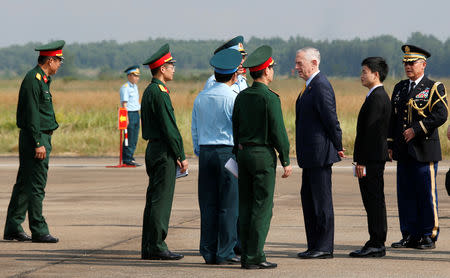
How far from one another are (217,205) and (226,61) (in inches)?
51.2

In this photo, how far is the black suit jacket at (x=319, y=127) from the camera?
830cm

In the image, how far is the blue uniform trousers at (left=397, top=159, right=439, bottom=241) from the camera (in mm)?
9172

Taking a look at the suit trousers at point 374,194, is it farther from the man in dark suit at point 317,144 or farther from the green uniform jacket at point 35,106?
the green uniform jacket at point 35,106

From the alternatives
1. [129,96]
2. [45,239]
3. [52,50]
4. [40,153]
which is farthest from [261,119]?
[129,96]

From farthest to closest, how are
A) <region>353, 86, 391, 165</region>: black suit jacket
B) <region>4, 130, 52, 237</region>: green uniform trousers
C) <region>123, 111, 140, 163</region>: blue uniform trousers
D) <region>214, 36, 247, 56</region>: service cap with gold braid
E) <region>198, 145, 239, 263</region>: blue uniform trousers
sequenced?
<region>123, 111, 140, 163</region>: blue uniform trousers, <region>214, 36, 247, 56</region>: service cap with gold braid, <region>4, 130, 52, 237</region>: green uniform trousers, <region>353, 86, 391, 165</region>: black suit jacket, <region>198, 145, 239, 263</region>: blue uniform trousers

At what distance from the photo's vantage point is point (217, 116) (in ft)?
27.1

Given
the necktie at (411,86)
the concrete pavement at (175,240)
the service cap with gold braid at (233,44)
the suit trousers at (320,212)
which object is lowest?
the concrete pavement at (175,240)

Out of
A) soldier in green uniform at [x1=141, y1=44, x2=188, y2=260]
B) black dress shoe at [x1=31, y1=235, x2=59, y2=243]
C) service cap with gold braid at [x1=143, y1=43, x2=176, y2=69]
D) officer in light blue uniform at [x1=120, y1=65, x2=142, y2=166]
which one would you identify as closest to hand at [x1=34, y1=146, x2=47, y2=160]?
black dress shoe at [x1=31, y1=235, x2=59, y2=243]

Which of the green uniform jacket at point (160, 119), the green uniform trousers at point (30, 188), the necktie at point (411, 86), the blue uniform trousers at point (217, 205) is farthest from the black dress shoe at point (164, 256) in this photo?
the necktie at point (411, 86)

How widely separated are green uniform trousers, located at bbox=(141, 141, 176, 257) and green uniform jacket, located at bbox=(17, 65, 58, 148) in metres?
1.47

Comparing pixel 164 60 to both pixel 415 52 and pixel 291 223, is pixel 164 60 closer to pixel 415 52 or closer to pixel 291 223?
pixel 415 52

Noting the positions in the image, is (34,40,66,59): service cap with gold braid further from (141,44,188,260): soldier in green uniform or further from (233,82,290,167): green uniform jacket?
(233,82,290,167): green uniform jacket

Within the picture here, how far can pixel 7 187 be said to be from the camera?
16031mm

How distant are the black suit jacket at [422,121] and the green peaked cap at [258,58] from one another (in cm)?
194
